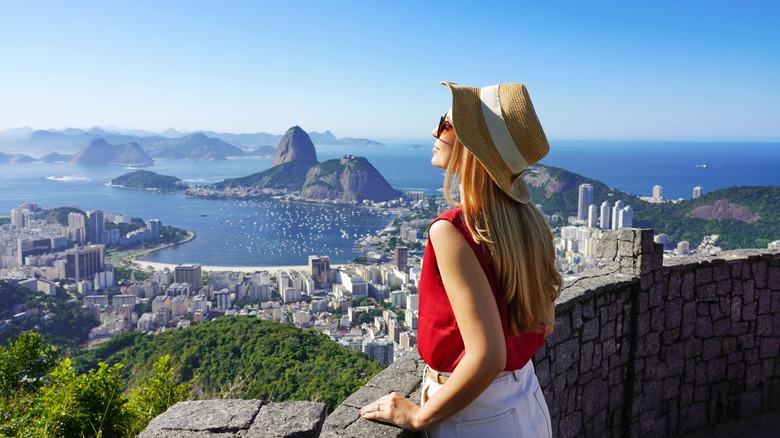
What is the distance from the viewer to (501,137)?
3.84ft

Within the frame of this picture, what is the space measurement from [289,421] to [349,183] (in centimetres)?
6668

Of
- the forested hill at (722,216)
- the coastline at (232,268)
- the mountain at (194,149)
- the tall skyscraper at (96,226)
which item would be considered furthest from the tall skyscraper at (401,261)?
the mountain at (194,149)

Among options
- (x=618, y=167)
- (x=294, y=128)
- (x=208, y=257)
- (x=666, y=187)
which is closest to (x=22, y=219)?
(x=208, y=257)

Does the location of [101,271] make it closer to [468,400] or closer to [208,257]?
[208,257]

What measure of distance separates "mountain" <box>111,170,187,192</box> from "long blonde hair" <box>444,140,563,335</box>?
7822 centimetres

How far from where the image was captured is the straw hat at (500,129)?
1153 mm

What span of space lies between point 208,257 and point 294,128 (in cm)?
5004

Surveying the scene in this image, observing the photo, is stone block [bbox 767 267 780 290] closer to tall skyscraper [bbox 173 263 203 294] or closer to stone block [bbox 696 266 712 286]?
stone block [bbox 696 266 712 286]

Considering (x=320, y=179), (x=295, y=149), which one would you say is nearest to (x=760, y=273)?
(x=320, y=179)

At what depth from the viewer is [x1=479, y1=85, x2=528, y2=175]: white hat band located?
1.17 m

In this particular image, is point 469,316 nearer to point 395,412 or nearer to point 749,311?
point 395,412

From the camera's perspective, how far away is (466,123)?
1158 mm

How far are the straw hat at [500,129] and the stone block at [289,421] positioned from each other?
670 millimetres

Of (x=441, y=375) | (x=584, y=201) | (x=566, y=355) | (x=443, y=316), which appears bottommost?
(x=584, y=201)
